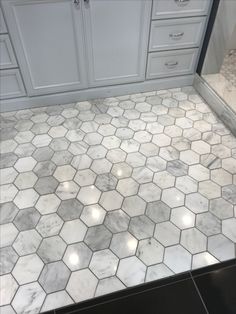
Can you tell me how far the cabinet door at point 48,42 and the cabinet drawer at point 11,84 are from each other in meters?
0.05

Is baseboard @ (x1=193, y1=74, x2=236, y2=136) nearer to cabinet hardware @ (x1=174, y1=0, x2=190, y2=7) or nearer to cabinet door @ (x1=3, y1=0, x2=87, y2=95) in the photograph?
cabinet hardware @ (x1=174, y1=0, x2=190, y2=7)

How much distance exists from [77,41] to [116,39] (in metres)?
0.28

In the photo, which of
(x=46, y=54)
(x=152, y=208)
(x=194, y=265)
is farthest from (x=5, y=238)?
(x=46, y=54)

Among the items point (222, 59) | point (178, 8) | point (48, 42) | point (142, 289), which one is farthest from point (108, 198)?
point (222, 59)

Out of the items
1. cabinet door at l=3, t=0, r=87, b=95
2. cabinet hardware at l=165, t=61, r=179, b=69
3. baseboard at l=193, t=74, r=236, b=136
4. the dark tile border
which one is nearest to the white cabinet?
cabinet door at l=3, t=0, r=87, b=95

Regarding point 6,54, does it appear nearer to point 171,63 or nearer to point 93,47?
point 93,47

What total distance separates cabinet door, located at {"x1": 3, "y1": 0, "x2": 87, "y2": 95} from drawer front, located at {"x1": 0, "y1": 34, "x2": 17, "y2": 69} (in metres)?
0.04

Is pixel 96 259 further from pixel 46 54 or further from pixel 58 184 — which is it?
pixel 46 54

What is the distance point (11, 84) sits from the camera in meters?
1.92

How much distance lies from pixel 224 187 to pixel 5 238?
124 centimetres

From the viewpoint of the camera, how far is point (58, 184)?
1.58 m

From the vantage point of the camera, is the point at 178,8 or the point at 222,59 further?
the point at 222,59

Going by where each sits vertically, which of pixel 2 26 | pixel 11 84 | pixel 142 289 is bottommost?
pixel 142 289

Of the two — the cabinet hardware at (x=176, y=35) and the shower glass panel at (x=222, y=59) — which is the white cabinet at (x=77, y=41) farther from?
the shower glass panel at (x=222, y=59)
